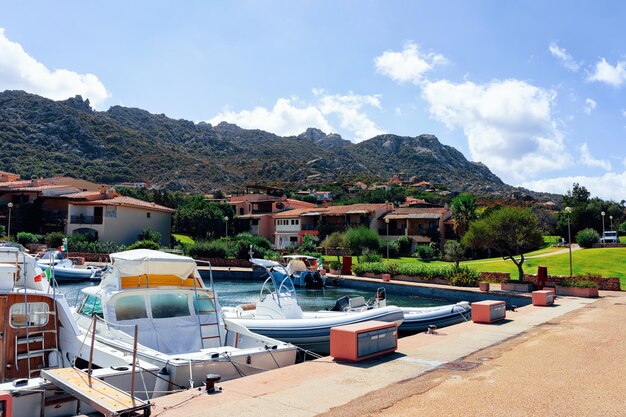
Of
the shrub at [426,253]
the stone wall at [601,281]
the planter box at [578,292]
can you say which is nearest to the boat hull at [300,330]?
the planter box at [578,292]

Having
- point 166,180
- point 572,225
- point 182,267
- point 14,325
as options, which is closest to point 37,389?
point 14,325

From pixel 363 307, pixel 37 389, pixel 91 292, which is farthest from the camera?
pixel 363 307

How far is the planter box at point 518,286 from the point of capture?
28391 millimetres

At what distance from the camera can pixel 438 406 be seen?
7.71 m

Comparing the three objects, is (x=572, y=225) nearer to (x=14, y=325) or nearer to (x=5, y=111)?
(x=14, y=325)

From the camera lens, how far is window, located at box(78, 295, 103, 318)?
13.9m

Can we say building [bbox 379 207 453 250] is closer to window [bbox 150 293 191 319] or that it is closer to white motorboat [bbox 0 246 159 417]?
window [bbox 150 293 191 319]

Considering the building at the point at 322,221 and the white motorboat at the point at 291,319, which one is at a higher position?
the building at the point at 322,221

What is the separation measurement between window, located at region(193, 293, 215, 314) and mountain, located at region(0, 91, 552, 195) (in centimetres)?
10457

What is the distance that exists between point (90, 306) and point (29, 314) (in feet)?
10.0

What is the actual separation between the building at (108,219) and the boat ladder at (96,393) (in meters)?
53.0

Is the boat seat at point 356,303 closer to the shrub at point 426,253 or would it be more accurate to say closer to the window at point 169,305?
the window at point 169,305

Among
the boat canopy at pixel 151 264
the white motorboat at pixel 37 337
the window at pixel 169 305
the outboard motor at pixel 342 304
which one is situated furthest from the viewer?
the outboard motor at pixel 342 304

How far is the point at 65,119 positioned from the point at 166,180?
33.2 meters
